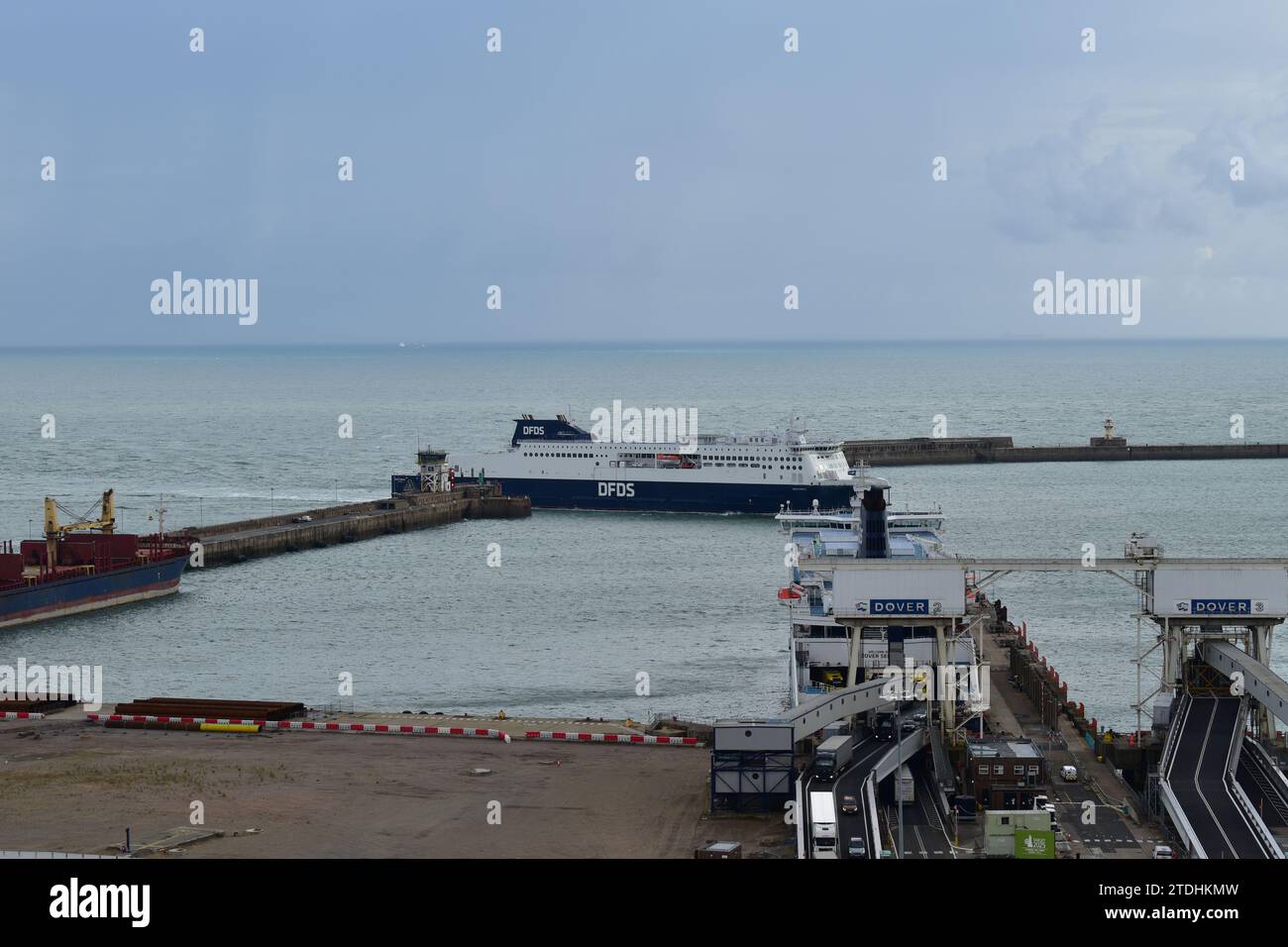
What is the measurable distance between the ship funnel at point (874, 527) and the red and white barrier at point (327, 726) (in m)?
9.35

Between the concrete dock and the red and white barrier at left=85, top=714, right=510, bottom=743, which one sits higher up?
the concrete dock

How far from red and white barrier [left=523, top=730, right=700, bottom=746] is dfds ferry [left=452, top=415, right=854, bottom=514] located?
167 ft

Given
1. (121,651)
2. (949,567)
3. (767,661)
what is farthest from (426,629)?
(949,567)

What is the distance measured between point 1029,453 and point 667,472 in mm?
33636

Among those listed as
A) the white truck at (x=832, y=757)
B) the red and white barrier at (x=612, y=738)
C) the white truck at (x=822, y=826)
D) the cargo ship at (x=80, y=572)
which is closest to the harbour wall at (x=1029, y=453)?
the cargo ship at (x=80, y=572)

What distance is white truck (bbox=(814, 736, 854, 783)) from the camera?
27172 mm

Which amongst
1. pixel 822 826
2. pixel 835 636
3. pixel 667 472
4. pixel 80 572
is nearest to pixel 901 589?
pixel 835 636

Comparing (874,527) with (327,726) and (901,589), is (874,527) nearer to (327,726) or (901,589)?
(901,589)

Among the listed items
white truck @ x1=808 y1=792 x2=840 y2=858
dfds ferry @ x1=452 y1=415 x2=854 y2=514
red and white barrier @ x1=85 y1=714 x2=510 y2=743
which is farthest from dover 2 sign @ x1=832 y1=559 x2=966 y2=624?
dfds ferry @ x1=452 y1=415 x2=854 y2=514

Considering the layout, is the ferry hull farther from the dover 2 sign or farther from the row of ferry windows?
the row of ferry windows

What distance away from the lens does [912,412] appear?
165875 mm
